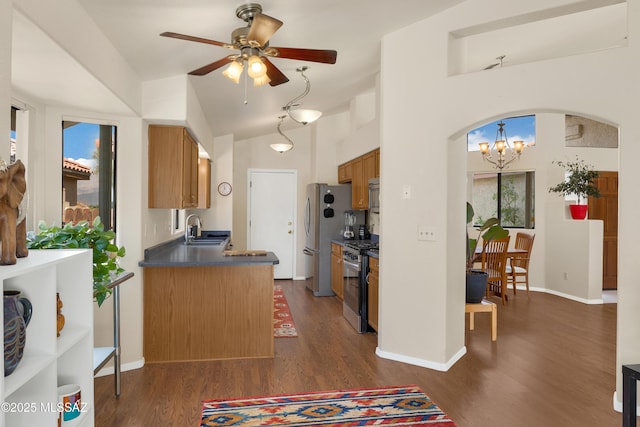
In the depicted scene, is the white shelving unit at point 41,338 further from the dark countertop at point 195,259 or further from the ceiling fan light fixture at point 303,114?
the ceiling fan light fixture at point 303,114

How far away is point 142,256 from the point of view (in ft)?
11.6

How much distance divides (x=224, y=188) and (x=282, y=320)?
288cm

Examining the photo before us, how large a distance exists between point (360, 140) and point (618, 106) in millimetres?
3273

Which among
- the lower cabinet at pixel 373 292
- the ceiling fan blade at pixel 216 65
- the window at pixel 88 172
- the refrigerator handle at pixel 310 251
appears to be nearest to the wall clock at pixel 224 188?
the refrigerator handle at pixel 310 251

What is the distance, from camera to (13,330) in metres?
1.29

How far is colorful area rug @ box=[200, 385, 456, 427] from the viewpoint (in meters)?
2.55

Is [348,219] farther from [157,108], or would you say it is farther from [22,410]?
[22,410]

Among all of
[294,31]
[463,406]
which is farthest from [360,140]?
[463,406]

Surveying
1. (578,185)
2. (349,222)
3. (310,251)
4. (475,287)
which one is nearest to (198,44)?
(475,287)

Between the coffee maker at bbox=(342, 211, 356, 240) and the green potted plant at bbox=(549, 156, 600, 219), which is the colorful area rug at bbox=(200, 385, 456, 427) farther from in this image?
the green potted plant at bbox=(549, 156, 600, 219)

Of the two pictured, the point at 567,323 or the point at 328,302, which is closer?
the point at 567,323

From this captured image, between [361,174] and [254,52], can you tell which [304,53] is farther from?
[361,174]

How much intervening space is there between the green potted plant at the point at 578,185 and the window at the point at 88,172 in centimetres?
603

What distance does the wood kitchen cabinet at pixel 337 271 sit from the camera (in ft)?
19.0
